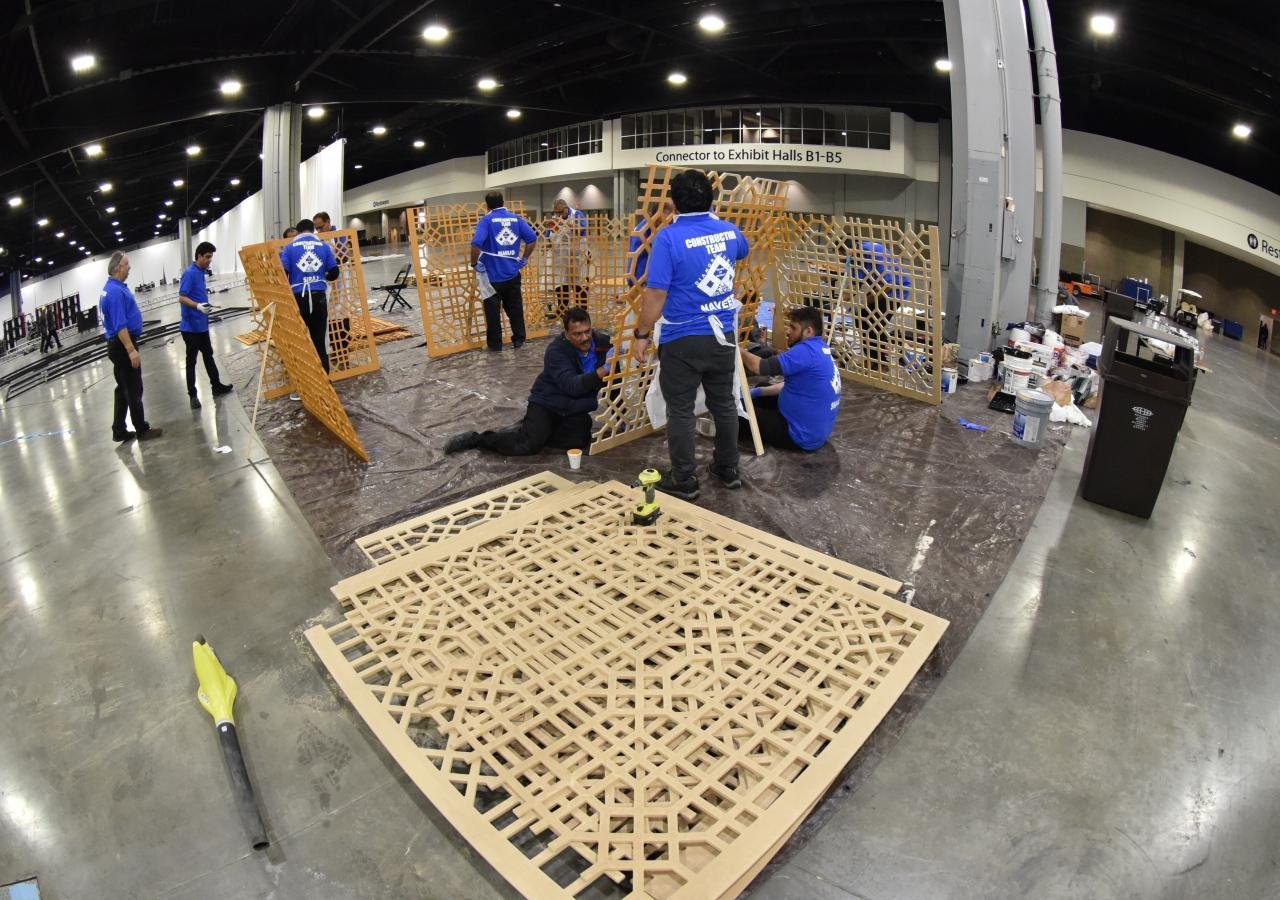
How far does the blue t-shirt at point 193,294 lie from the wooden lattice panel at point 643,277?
3614 mm

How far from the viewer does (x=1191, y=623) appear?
283cm

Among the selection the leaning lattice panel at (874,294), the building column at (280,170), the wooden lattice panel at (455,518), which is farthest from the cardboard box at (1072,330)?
the building column at (280,170)

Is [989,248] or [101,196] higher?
[101,196]

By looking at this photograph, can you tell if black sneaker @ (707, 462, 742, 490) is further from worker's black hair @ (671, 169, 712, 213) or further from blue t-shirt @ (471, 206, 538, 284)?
blue t-shirt @ (471, 206, 538, 284)

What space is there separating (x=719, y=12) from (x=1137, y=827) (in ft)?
40.2

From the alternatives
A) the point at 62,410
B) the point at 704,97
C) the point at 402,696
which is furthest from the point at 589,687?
the point at 704,97

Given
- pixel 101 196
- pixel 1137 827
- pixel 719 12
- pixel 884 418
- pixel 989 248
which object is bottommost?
pixel 1137 827

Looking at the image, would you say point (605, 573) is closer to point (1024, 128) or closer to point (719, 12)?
point (1024, 128)

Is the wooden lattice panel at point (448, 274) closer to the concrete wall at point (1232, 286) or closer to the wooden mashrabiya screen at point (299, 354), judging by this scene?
the wooden mashrabiya screen at point (299, 354)

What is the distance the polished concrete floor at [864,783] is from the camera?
1.79m

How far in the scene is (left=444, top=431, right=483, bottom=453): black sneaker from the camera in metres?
4.52

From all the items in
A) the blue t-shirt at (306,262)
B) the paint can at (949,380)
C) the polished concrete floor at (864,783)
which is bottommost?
the polished concrete floor at (864,783)

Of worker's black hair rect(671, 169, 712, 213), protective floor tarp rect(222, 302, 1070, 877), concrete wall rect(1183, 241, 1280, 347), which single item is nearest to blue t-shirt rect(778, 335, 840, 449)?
protective floor tarp rect(222, 302, 1070, 877)

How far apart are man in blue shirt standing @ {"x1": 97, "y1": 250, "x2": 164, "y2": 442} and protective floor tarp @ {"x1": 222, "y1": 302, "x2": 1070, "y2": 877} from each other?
0.86 m
